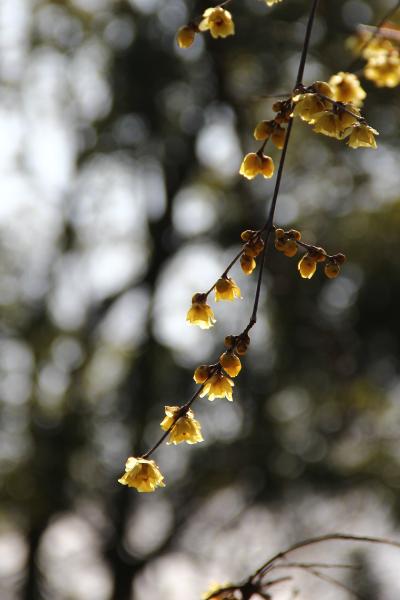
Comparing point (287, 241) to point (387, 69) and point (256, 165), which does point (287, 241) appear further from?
point (387, 69)

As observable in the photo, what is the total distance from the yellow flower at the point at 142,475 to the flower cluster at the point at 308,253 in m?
0.27

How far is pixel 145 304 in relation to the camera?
191 inches

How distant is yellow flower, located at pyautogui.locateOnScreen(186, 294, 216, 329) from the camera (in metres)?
0.79

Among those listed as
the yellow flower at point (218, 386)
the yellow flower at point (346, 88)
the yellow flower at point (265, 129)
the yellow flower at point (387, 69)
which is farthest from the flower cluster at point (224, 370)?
the yellow flower at point (387, 69)

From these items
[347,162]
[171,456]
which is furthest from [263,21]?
[171,456]

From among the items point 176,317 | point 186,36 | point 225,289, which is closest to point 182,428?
point 225,289

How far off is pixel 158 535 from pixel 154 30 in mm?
3310

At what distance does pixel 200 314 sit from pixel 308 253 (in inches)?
5.7

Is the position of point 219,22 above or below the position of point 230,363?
above

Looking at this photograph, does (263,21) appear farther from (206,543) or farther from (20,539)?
(20,539)

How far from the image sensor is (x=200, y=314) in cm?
79

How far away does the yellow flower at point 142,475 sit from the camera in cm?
74

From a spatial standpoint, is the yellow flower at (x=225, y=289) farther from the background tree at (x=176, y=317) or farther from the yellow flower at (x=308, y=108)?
the background tree at (x=176, y=317)

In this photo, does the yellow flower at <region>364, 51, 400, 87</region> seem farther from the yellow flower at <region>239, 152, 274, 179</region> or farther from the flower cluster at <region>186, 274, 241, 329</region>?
the flower cluster at <region>186, 274, 241, 329</region>
